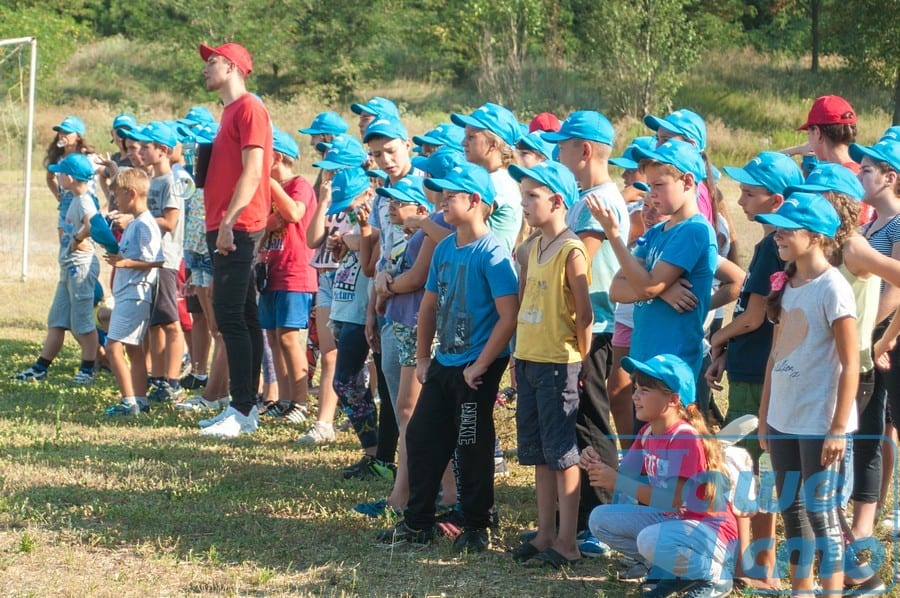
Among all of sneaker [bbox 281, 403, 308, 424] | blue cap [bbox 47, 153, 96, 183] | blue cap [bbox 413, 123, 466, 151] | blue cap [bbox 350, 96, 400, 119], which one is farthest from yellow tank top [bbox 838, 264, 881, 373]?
blue cap [bbox 47, 153, 96, 183]

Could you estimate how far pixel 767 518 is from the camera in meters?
4.80

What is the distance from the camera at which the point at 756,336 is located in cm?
509

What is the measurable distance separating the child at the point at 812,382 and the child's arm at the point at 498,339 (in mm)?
1206

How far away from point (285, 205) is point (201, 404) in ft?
5.58

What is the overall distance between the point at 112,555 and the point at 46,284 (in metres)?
10.5

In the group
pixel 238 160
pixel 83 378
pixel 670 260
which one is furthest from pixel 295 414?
pixel 670 260

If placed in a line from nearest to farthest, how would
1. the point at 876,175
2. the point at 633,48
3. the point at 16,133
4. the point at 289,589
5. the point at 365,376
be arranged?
the point at 289,589 < the point at 876,175 < the point at 365,376 < the point at 16,133 < the point at 633,48

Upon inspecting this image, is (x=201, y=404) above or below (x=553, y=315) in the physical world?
below

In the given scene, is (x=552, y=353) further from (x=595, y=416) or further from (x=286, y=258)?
(x=286, y=258)

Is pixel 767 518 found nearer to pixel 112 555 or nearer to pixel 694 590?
pixel 694 590

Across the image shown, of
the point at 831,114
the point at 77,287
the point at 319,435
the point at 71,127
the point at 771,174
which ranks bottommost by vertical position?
the point at 319,435

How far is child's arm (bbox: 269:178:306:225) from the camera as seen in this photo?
307 inches

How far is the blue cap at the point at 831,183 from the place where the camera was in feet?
15.0

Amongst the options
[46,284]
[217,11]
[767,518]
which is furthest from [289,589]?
[217,11]
